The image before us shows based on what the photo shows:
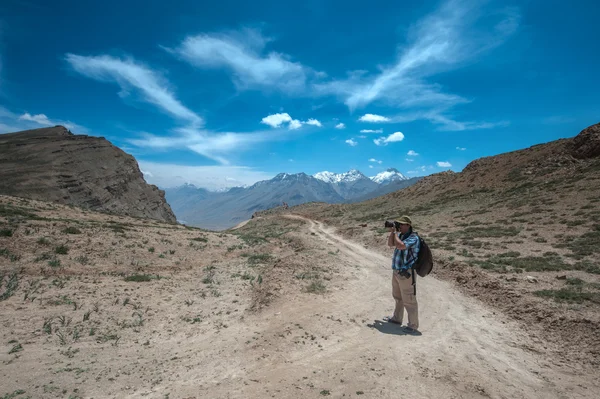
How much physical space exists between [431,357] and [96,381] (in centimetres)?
727

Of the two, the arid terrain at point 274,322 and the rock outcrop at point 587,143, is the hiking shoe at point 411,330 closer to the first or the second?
the arid terrain at point 274,322

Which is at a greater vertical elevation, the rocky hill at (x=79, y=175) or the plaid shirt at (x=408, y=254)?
the rocky hill at (x=79, y=175)

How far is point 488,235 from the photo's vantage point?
25359 mm

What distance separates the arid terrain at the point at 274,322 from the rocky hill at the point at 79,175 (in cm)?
5576

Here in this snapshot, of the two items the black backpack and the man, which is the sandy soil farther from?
the black backpack

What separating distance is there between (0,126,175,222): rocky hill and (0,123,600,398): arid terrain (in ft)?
183

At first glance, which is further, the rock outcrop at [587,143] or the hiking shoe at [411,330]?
the rock outcrop at [587,143]

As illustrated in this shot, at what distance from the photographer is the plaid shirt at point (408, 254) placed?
8383 mm

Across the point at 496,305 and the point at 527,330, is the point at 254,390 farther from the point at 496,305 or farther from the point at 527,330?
the point at 496,305

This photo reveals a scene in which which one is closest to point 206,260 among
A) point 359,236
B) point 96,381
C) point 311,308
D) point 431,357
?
point 311,308

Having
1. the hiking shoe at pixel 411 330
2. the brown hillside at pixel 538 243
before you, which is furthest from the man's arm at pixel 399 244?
the brown hillside at pixel 538 243

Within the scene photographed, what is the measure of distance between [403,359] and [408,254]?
2668 millimetres

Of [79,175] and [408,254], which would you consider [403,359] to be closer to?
[408,254]

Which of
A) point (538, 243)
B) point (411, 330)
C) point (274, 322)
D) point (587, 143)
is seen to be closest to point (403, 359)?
→ point (411, 330)
